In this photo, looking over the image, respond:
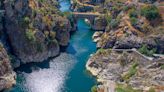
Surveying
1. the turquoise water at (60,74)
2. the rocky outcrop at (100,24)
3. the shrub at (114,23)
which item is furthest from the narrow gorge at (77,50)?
the rocky outcrop at (100,24)

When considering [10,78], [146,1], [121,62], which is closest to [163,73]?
[121,62]

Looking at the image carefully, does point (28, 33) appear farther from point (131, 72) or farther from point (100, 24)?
point (100, 24)

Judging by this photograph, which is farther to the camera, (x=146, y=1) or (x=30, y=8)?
(x=146, y=1)

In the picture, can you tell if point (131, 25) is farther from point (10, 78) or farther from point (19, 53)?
point (10, 78)

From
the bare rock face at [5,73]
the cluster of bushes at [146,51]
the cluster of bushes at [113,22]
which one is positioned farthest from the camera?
the cluster of bushes at [113,22]

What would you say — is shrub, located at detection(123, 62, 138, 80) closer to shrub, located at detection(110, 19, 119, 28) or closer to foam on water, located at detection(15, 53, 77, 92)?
foam on water, located at detection(15, 53, 77, 92)

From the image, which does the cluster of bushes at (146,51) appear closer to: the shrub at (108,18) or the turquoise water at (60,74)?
the turquoise water at (60,74)
